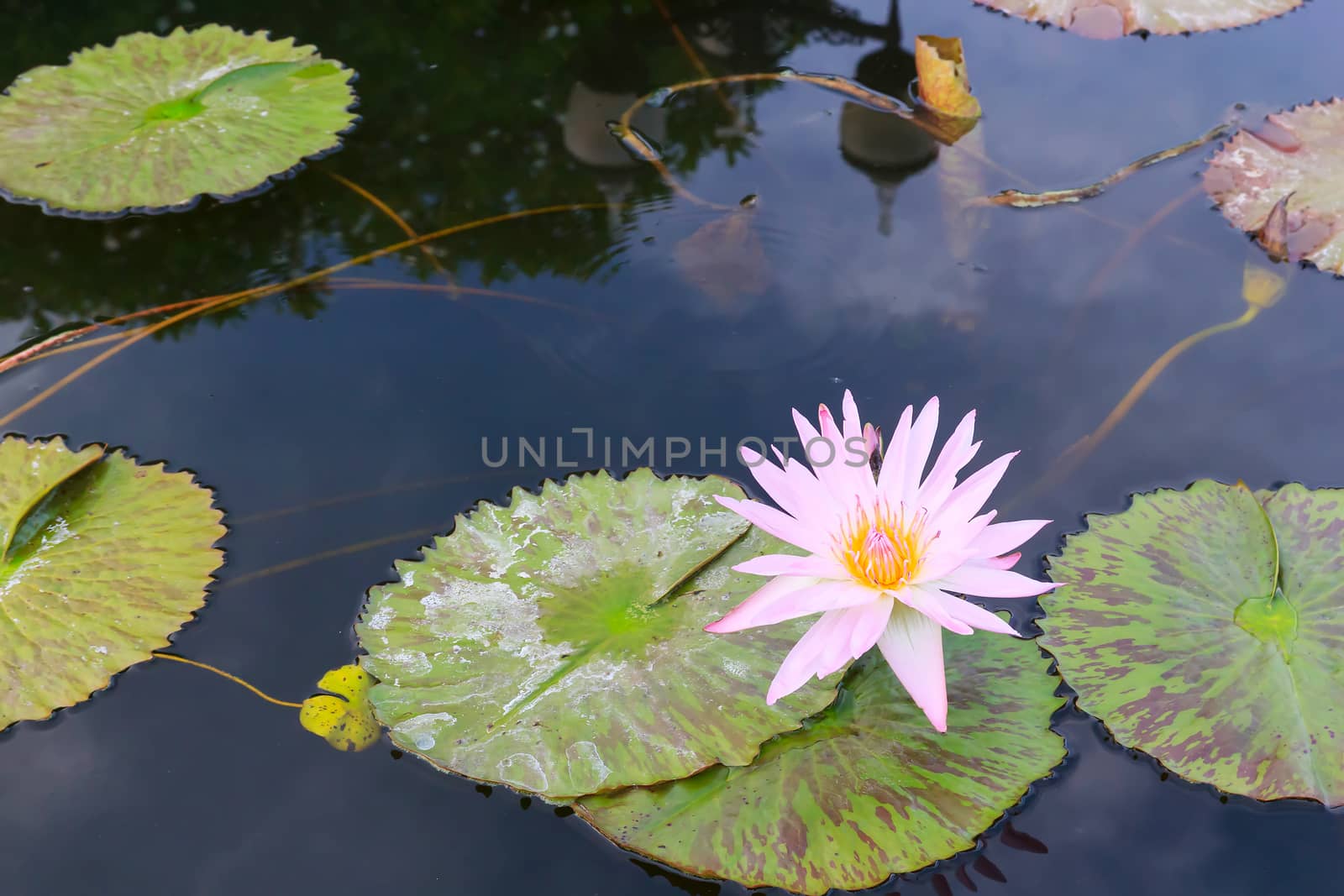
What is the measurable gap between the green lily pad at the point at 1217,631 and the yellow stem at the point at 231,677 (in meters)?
1.50

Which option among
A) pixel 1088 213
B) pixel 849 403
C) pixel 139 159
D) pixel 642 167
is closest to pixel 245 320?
pixel 139 159

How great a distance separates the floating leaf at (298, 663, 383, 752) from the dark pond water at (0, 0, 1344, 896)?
29 millimetres

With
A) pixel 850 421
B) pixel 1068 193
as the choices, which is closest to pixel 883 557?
pixel 850 421

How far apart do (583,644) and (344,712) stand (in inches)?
18.8

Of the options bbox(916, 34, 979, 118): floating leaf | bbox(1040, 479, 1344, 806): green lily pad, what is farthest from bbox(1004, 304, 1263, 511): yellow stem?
bbox(916, 34, 979, 118): floating leaf

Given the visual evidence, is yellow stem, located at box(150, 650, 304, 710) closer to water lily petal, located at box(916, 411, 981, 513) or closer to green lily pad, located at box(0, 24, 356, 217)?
water lily petal, located at box(916, 411, 981, 513)

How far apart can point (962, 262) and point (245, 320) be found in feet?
6.77

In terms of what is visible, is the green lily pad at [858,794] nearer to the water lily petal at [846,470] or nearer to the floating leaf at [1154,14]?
the water lily petal at [846,470]

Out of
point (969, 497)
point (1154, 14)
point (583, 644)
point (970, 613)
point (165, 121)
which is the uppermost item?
point (1154, 14)

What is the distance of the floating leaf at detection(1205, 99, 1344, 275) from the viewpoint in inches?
110

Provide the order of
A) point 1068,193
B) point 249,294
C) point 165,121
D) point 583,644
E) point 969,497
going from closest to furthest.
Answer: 1. point 969,497
2. point 583,644
3. point 249,294
4. point 1068,193
5. point 165,121

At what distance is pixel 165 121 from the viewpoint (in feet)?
10.4

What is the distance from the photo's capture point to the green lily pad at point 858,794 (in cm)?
158

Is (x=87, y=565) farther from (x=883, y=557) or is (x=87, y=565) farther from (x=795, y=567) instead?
(x=883, y=557)
